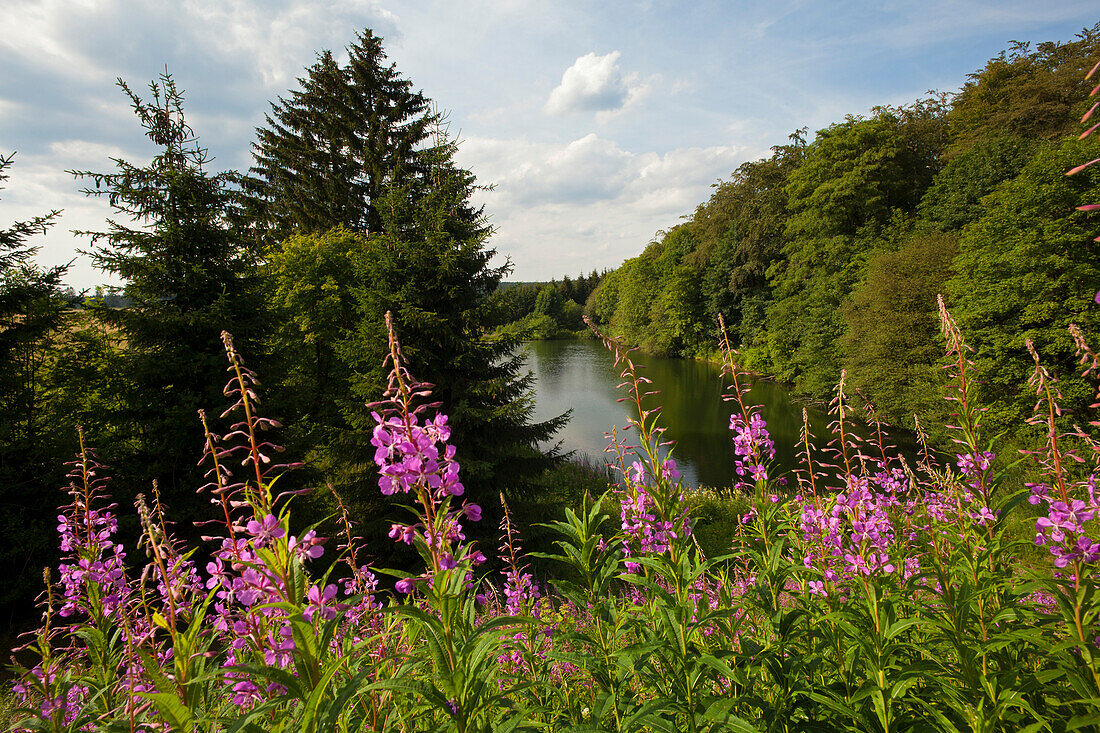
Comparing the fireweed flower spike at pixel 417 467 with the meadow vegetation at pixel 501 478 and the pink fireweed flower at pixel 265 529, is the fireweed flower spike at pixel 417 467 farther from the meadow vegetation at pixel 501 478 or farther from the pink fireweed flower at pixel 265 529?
the pink fireweed flower at pixel 265 529

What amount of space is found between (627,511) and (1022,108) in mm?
27008

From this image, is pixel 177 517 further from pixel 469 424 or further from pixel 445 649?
pixel 445 649

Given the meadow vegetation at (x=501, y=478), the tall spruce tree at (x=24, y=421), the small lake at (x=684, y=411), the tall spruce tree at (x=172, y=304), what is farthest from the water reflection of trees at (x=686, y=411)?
the tall spruce tree at (x=24, y=421)

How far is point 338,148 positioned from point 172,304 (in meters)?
14.3

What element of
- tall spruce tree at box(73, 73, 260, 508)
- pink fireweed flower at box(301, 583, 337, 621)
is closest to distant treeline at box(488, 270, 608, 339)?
tall spruce tree at box(73, 73, 260, 508)

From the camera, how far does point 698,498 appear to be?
13.1 meters

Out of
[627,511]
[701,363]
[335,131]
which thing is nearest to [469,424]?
[627,511]

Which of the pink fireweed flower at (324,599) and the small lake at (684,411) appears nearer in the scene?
Answer: the pink fireweed flower at (324,599)

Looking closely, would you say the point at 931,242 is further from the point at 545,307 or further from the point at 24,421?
the point at 545,307

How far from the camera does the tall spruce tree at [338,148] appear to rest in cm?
1923

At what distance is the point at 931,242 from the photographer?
58.1 feet

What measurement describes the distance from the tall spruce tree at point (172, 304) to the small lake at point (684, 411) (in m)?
6.07

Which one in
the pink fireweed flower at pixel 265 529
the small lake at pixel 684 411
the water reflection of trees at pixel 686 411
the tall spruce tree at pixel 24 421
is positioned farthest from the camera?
the water reflection of trees at pixel 686 411

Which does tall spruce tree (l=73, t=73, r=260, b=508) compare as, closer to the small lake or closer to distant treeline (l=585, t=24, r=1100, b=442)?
the small lake
